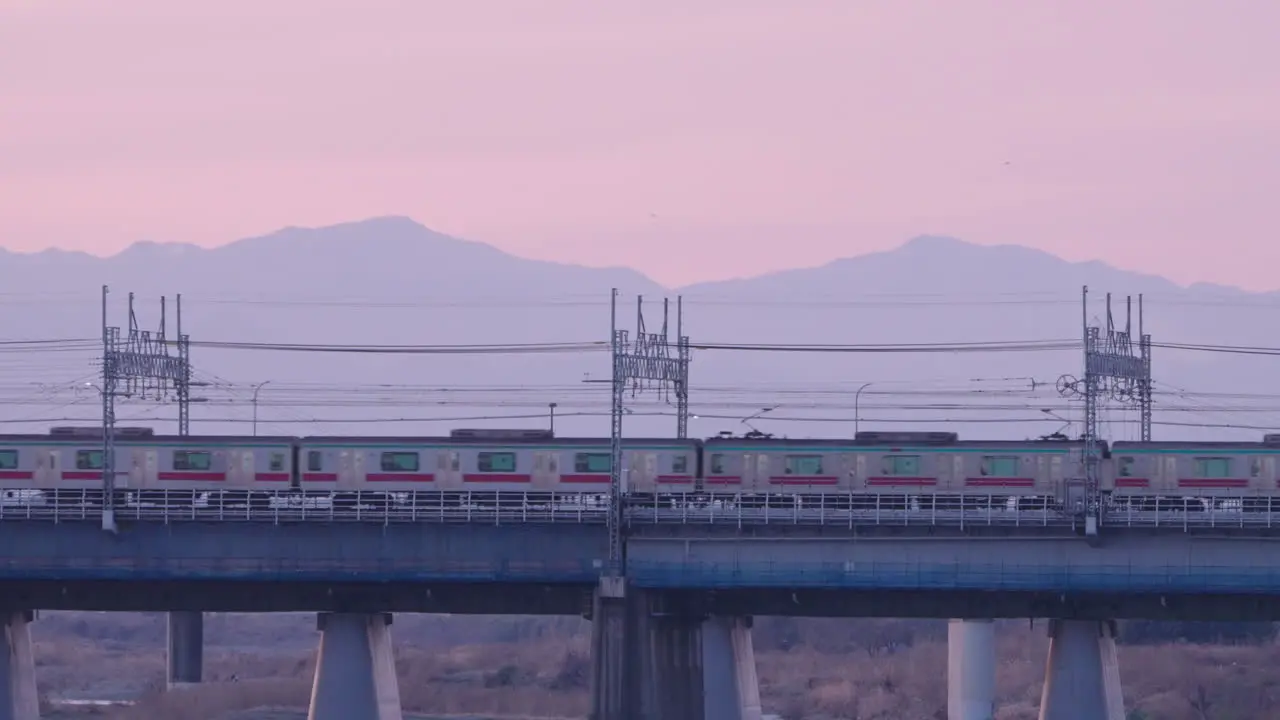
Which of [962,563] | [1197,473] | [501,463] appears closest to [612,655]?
[962,563]

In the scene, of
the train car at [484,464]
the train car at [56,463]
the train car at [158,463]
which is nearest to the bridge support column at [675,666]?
the train car at [484,464]

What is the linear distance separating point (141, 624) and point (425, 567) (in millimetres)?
123353

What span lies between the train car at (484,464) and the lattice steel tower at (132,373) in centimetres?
606

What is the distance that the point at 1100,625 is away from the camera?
65.3m

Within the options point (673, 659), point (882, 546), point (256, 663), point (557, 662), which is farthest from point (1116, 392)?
point (256, 663)

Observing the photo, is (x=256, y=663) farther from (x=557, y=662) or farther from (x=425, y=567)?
(x=425, y=567)

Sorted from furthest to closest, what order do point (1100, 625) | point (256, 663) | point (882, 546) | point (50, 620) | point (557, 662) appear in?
point (50, 620)
point (256, 663)
point (557, 662)
point (1100, 625)
point (882, 546)

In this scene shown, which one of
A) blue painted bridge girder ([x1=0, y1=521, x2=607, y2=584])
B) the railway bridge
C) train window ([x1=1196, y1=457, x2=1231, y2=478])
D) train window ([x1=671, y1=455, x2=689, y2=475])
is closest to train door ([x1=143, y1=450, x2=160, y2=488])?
the railway bridge

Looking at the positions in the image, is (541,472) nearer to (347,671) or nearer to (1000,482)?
(347,671)

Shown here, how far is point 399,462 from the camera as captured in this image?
2736 inches

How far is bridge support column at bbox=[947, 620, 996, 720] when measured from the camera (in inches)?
3174

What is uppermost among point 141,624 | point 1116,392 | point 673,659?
point 1116,392

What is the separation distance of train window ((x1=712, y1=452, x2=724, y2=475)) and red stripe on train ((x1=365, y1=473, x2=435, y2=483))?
415 inches

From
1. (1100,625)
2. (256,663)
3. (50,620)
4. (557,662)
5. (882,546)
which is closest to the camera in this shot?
(882,546)
